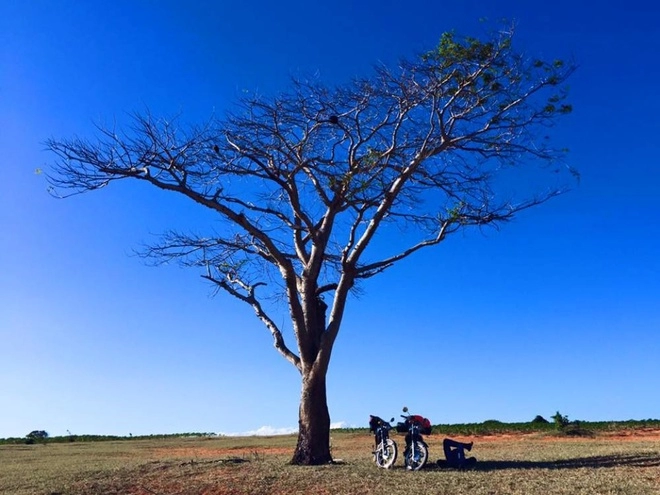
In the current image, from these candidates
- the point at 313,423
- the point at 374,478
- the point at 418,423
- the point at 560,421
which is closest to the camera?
the point at 374,478

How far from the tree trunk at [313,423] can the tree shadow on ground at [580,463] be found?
8.98 feet

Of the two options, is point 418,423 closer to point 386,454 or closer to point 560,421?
point 386,454

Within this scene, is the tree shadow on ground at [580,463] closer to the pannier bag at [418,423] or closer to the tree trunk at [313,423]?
the pannier bag at [418,423]

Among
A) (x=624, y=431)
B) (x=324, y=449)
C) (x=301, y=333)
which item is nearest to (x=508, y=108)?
(x=301, y=333)

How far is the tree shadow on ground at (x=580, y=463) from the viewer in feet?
46.8

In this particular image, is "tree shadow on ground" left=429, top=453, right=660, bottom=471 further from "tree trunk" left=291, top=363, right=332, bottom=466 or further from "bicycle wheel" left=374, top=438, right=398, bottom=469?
"tree trunk" left=291, top=363, right=332, bottom=466

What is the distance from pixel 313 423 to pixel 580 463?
6.01 m

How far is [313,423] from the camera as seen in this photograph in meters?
16.3

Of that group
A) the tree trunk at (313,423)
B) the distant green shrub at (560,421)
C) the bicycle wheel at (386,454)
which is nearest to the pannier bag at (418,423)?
the bicycle wheel at (386,454)

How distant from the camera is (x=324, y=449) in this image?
16344 millimetres

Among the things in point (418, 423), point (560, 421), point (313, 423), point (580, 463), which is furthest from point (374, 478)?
point (560, 421)

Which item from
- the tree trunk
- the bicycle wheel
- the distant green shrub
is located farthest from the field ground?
the distant green shrub

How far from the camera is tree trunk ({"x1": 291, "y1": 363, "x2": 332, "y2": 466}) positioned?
16.2 m

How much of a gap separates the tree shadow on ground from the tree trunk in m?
2.74
